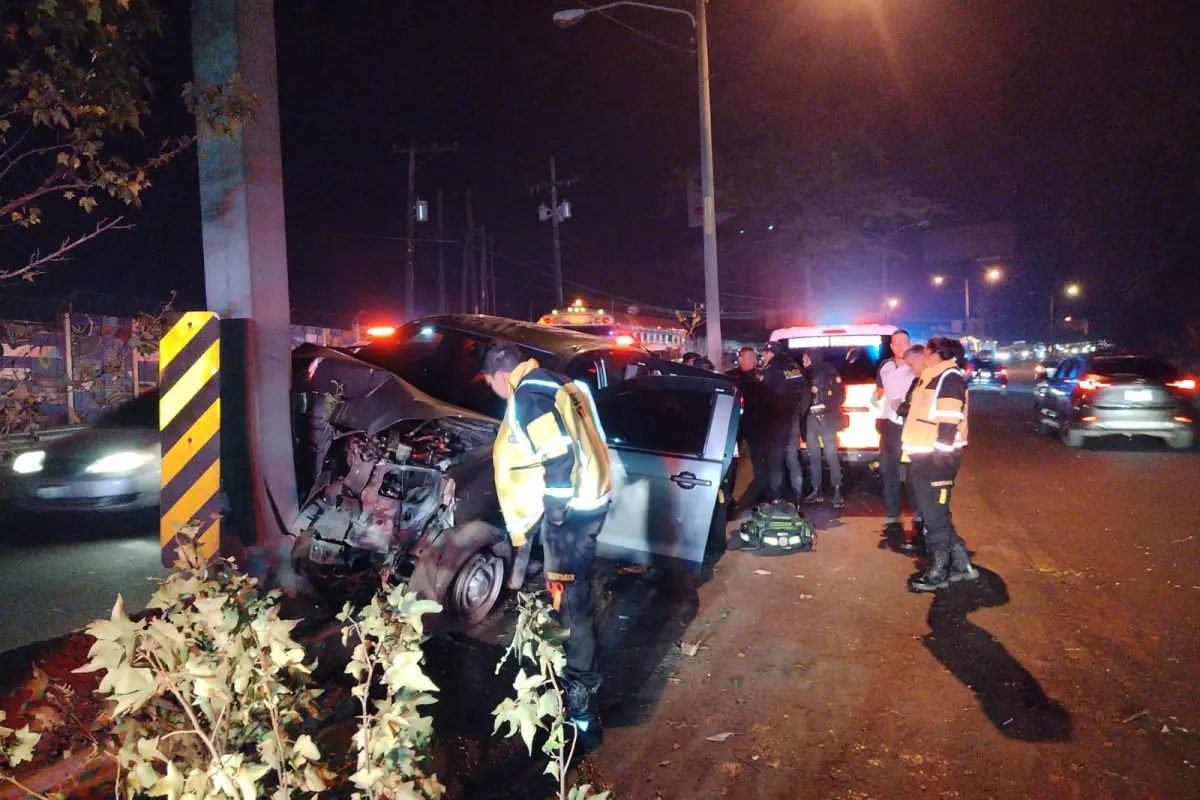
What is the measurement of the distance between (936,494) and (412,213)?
22.4 meters

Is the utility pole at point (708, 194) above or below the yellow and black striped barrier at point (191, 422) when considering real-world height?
above

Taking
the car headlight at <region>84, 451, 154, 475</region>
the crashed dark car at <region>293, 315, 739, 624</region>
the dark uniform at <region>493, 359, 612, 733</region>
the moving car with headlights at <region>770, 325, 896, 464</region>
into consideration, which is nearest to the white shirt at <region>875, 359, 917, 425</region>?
the moving car with headlights at <region>770, 325, 896, 464</region>

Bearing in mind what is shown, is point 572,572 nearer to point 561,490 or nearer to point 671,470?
point 561,490

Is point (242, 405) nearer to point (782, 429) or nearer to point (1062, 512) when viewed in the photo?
point (782, 429)

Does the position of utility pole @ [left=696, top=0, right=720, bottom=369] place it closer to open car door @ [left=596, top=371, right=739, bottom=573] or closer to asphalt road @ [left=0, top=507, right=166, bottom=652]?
open car door @ [left=596, top=371, right=739, bottom=573]

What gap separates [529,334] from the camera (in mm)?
6977

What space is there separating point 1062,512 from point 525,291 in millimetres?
38901

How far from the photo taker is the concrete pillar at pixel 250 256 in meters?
5.03

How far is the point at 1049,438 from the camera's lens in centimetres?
1469

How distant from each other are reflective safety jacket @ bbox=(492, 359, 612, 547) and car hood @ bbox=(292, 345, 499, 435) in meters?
1.32

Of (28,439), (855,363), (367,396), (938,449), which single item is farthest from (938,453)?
(28,439)

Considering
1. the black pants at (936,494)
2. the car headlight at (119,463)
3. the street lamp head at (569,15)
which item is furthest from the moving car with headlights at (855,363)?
the street lamp head at (569,15)

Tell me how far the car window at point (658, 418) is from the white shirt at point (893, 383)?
8.72 feet

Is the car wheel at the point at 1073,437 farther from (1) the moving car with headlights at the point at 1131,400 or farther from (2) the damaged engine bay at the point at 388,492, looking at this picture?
(2) the damaged engine bay at the point at 388,492
